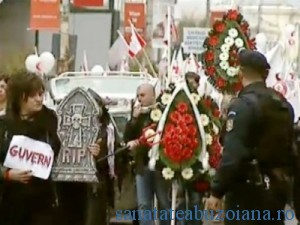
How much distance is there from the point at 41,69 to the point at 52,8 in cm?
893

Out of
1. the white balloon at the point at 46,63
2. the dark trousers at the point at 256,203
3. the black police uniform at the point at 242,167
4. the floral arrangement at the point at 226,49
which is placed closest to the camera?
the black police uniform at the point at 242,167

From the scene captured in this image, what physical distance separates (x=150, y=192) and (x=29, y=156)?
3647 mm

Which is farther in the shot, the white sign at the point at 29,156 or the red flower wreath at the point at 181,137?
the red flower wreath at the point at 181,137

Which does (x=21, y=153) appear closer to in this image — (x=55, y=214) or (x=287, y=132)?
(x=55, y=214)

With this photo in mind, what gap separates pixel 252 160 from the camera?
→ 7379 mm

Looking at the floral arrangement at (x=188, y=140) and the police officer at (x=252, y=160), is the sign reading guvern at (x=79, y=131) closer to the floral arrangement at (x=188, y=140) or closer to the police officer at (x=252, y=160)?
the floral arrangement at (x=188, y=140)

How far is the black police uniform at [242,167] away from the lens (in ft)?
24.0

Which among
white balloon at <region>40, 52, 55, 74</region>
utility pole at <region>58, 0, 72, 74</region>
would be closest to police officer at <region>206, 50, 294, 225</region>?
white balloon at <region>40, 52, 55, 74</region>

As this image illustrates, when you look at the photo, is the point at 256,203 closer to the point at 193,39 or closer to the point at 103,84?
the point at 103,84

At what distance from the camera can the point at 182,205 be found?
11258 millimetres

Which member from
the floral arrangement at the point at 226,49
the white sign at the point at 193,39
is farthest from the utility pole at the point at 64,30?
the floral arrangement at the point at 226,49

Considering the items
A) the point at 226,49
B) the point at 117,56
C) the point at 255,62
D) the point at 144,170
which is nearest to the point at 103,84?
the point at 226,49

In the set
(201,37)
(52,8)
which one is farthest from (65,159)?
(201,37)

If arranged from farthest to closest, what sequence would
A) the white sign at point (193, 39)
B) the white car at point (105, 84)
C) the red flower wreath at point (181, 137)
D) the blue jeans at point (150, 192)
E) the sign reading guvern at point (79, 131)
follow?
the white sign at point (193, 39) → the white car at point (105, 84) → the blue jeans at point (150, 192) → the red flower wreath at point (181, 137) → the sign reading guvern at point (79, 131)
